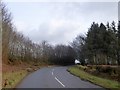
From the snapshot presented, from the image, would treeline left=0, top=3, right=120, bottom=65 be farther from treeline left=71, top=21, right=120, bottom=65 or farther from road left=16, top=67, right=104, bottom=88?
road left=16, top=67, right=104, bottom=88

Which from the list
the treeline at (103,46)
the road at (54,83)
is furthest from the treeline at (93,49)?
the road at (54,83)

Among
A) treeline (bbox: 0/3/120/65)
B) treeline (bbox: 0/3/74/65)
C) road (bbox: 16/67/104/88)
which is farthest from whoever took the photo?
treeline (bbox: 0/3/120/65)

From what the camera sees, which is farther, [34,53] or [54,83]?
[34,53]

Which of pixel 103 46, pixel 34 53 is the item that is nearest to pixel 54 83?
pixel 103 46

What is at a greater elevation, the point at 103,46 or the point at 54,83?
the point at 103,46

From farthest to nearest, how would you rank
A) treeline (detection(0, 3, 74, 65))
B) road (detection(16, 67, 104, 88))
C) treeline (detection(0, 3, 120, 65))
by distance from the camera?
treeline (detection(0, 3, 120, 65)) < treeline (detection(0, 3, 74, 65)) < road (detection(16, 67, 104, 88))

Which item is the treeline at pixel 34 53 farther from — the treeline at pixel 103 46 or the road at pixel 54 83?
the road at pixel 54 83

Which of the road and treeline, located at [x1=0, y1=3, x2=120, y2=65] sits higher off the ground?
treeline, located at [x1=0, y1=3, x2=120, y2=65]

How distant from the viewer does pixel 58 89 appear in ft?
66.5

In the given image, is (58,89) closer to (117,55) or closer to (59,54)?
(117,55)

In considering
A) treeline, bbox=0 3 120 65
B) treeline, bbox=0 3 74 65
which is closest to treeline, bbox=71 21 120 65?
treeline, bbox=0 3 120 65

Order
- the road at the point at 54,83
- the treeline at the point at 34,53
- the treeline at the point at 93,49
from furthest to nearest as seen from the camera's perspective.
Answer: the treeline at the point at 93,49 → the treeline at the point at 34,53 → the road at the point at 54,83

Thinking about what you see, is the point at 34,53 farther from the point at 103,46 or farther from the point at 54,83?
the point at 54,83

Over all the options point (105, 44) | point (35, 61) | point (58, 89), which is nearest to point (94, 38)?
A: point (105, 44)
